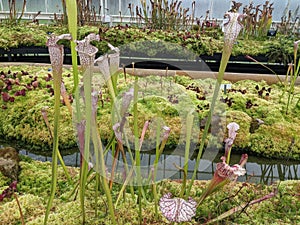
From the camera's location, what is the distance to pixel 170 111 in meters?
2.38

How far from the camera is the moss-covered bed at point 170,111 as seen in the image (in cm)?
213

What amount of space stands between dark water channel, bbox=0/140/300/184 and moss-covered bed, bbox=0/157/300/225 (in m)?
0.24

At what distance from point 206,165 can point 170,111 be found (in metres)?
0.59

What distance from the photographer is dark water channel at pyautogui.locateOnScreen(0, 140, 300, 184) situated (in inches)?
70.6

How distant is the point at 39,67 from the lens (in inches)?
132

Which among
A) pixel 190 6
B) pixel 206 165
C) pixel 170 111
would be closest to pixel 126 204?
pixel 206 165

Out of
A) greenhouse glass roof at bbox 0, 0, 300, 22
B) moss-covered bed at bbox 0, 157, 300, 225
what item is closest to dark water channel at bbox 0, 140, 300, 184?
moss-covered bed at bbox 0, 157, 300, 225

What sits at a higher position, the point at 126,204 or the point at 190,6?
the point at 190,6

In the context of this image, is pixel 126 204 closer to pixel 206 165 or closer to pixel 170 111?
pixel 206 165

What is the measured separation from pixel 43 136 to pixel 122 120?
1.35 metres

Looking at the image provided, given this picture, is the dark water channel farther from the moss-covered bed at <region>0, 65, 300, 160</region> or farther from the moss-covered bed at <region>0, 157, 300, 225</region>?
the moss-covered bed at <region>0, 157, 300, 225</region>

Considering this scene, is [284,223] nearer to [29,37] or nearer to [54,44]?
[54,44]

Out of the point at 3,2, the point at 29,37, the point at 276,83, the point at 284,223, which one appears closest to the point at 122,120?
the point at 284,223

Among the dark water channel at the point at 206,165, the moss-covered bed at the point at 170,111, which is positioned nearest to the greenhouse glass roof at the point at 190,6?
the moss-covered bed at the point at 170,111
